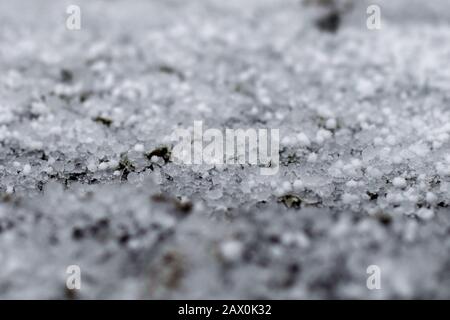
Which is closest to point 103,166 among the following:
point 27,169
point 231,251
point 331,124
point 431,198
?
point 27,169

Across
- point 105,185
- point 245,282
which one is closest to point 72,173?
point 105,185

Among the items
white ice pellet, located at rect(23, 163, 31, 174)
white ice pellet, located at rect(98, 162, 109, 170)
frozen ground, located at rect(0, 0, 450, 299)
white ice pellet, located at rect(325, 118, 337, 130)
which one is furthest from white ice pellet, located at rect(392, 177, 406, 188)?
white ice pellet, located at rect(23, 163, 31, 174)

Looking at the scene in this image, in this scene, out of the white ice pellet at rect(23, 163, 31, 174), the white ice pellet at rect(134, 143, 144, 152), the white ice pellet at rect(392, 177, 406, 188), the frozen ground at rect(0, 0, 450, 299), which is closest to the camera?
the frozen ground at rect(0, 0, 450, 299)

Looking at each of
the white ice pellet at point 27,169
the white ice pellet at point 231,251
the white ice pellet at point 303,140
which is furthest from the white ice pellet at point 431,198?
the white ice pellet at point 27,169

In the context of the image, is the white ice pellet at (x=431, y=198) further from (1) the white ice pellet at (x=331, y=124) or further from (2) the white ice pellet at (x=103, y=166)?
(2) the white ice pellet at (x=103, y=166)

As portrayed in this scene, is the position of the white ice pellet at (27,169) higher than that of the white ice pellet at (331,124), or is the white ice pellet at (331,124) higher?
the white ice pellet at (331,124)

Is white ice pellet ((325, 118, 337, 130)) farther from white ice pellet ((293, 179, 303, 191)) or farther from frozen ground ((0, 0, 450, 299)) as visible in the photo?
white ice pellet ((293, 179, 303, 191))

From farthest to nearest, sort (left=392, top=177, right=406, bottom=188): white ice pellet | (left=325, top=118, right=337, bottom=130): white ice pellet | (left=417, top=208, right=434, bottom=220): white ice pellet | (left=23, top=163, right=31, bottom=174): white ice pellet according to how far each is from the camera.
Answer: (left=325, top=118, right=337, bottom=130): white ice pellet, (left=23, top=163, right=31, bottom=174): white ice pellet, (left=392, top=177, right=406, bottom=188): white ice pellet, (left=417, top=208, right=434, bottom=220): white ice pellet

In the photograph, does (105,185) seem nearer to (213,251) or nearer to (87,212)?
(87,212)

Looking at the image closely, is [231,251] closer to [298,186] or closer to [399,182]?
[298,186]
